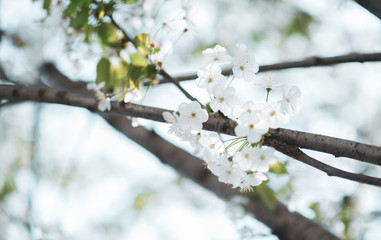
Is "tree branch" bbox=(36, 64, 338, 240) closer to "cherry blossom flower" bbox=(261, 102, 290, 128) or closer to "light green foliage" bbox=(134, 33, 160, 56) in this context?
"light green foliage" bbox=(134, 33, 160, 56)

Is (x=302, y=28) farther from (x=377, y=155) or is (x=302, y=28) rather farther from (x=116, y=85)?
(x=377, y=155)

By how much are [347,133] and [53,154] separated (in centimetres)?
441

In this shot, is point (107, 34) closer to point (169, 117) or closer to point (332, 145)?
point (169, 117)

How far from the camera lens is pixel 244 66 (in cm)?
100

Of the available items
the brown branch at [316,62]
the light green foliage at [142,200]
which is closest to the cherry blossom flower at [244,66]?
the brown branch at [316,62]

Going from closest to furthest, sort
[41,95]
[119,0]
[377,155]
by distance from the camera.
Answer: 1. [377,155]
2. [119,0]
3. [41,95]

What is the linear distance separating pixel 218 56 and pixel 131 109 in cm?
40

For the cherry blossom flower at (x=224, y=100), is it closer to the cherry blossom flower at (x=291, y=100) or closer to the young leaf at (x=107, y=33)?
the cherry blossom flower at (x=291, y=100)

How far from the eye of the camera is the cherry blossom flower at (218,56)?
1.08 metres

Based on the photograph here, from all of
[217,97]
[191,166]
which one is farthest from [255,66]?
[191,166]

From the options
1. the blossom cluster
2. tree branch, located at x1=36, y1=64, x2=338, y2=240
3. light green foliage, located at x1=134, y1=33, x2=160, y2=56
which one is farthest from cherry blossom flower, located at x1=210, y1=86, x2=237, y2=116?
tree branch, located at x1=36, y1=64, x2=338, y2=240

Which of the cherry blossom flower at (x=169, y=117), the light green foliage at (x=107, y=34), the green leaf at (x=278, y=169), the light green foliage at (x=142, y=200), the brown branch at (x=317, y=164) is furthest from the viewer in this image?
the light green foliage at (x=142, y=200)

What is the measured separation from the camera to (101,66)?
55.2 inches

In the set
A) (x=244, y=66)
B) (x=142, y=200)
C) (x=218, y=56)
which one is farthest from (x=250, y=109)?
(x=142, y=200)
